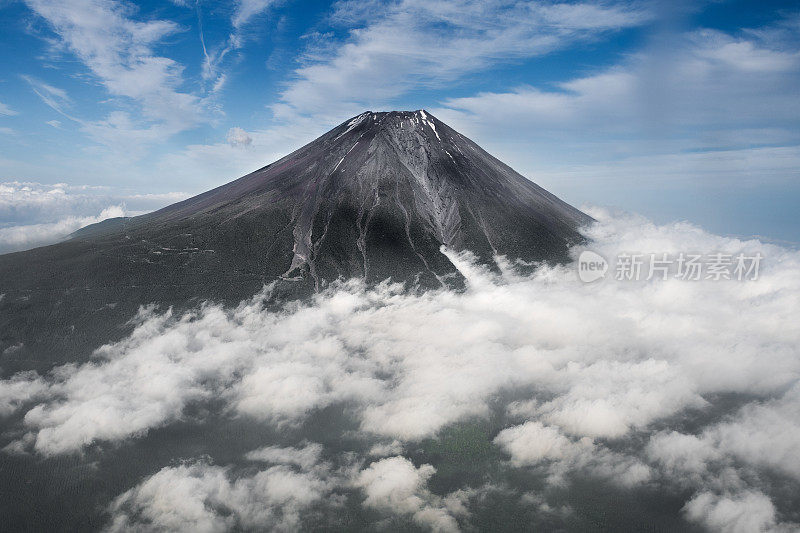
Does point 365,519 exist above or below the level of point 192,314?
below

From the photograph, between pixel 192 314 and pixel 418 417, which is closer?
pixel 418 417

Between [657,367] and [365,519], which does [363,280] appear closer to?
[365,519]

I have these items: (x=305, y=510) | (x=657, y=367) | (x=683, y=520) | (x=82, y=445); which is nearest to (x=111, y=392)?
(x=82, y=445)

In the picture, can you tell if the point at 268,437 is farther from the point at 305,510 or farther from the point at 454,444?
the point at 454,444

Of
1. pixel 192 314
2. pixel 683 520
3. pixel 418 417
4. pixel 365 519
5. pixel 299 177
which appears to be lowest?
pixel 683 520

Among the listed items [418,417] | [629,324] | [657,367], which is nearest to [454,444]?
[418,417]

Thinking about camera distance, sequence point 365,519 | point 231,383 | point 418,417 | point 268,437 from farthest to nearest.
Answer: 1. point 231,383
2. point 418,417
3. point 268,437
4. point 365,519

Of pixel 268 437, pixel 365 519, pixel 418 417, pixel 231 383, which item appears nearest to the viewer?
pixel 365 519
